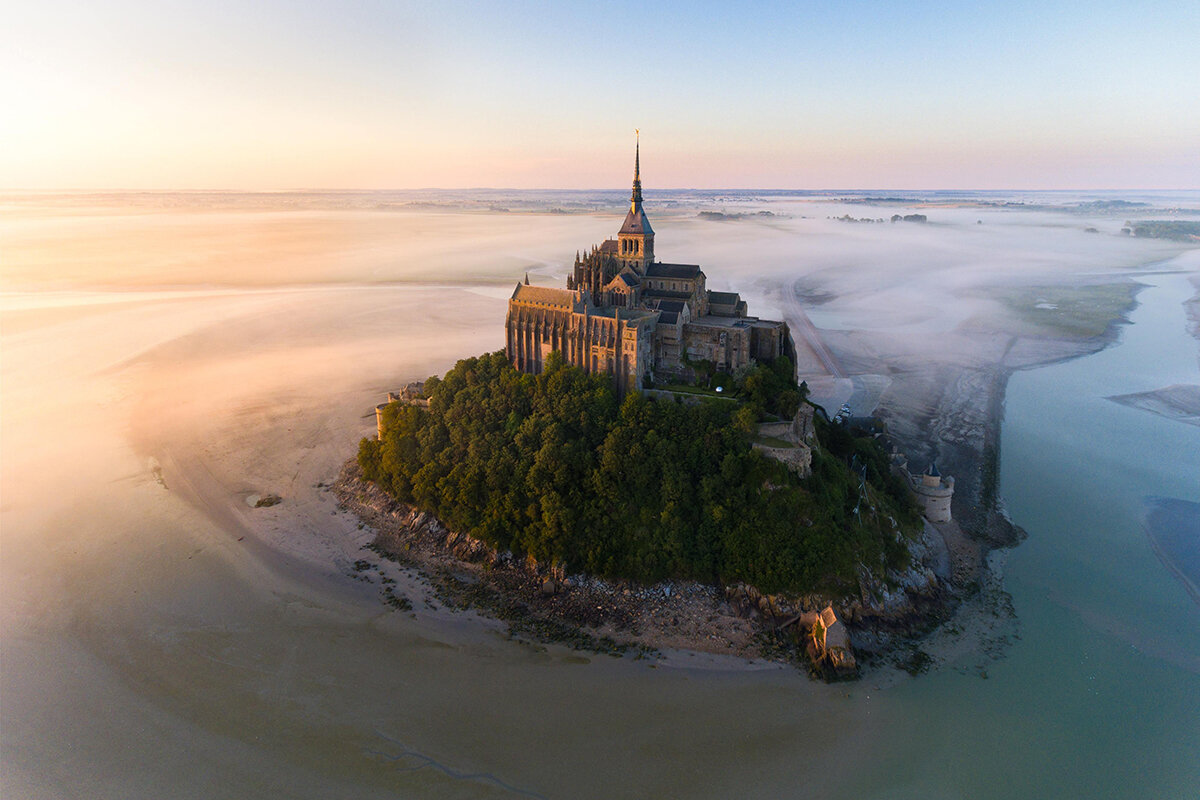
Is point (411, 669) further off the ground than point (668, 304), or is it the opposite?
point (668, 304)

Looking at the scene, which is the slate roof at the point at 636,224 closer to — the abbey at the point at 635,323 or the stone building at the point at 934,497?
the abbey at the point at 635,323

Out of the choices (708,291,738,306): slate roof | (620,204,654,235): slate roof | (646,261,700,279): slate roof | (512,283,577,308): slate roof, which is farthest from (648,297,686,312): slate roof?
(620,204,654,235): slate roof

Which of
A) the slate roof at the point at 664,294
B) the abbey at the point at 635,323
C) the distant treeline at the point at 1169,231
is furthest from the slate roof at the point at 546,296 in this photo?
the distant treeline at the point at 1169,231

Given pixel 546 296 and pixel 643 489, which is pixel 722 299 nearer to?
pixel 546 296

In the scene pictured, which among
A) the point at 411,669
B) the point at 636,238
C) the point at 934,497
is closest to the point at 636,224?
the point at 636,238

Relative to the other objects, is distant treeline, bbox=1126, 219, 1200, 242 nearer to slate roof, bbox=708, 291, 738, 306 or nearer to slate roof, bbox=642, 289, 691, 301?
slate roof, bbox=708, 291, 738, 306

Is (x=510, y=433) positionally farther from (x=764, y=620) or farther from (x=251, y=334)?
(x=251, y=334)

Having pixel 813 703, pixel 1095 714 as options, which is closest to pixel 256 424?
pixel 813 703
